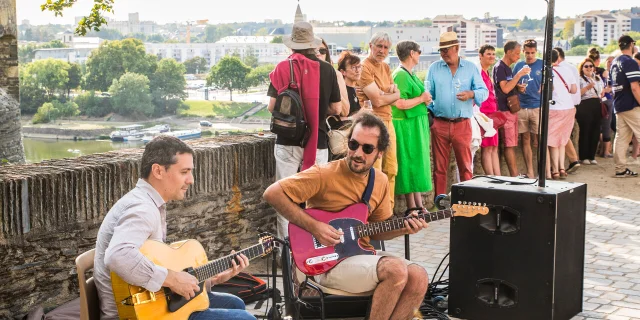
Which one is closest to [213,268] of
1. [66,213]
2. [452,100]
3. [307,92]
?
[66,213]

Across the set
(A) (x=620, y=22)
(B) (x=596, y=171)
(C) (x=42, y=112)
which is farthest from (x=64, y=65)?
(B) (x=596, y=171)

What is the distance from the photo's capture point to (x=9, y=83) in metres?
10.9

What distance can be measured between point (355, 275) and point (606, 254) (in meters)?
3.44

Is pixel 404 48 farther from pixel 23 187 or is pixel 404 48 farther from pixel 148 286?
pixel 148 286

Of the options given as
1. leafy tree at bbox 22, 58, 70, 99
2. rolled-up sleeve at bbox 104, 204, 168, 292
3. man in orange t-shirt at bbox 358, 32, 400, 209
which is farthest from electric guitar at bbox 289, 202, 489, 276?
leafy tree at bbox 22, 58, 70, 99

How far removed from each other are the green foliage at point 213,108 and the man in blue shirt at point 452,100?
62.8 m

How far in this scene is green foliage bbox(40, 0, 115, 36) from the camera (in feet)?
41.4

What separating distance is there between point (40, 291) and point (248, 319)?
1685mm

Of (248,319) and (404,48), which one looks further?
(404,48)

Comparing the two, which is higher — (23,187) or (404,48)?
(404,48)

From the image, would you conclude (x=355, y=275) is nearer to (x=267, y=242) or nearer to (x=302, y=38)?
(x=267, y=242)

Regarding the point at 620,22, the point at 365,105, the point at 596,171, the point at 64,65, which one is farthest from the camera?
the point at 620,22

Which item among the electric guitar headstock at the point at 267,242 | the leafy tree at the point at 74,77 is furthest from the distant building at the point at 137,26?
the electric guitar headstock at the point at 267,242

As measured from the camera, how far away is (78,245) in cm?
Answer: 539
